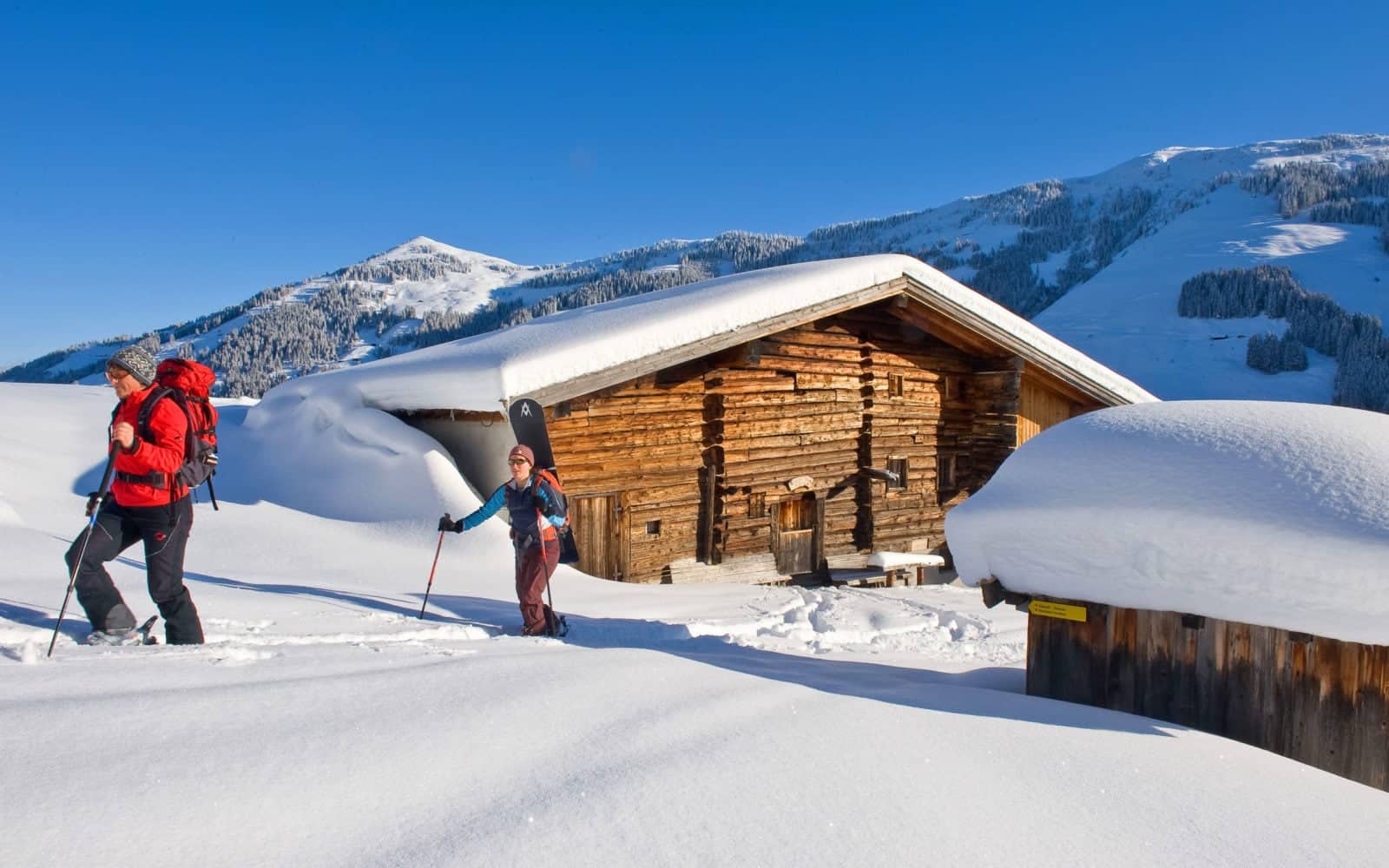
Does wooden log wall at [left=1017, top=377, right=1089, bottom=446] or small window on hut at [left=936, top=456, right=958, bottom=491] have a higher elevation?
wooden log wall at [left=1017, top=377, right=1089, bottom=446]

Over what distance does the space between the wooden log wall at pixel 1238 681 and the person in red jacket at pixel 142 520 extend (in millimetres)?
4904

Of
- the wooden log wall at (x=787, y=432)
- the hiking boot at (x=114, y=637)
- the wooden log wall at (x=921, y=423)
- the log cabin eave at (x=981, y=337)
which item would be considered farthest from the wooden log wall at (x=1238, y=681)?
the wooden log wall at (x=921, y=423)

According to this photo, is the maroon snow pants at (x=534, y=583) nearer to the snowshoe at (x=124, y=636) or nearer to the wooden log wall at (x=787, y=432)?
the snowshoe at (x=124, y=636)

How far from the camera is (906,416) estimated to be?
1341cm

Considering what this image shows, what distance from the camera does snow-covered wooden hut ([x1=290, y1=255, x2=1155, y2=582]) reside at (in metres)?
8.84

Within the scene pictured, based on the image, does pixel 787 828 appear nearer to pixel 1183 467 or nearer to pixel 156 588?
pixel 1183 467

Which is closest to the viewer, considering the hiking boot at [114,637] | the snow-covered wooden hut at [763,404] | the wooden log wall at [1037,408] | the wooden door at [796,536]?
the hiking boot at [114,637]

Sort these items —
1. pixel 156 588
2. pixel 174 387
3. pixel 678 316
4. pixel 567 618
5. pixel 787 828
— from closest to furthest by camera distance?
pixel 787 828 → pixel 156 588 → pixel 174 387 → pixel 567 618 → pixel 678 316

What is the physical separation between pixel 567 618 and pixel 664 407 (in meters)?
4.79

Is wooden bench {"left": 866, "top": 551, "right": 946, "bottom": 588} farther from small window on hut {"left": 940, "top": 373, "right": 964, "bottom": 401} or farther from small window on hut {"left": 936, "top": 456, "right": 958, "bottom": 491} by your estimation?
small window on hut {"left": 940, "top": 373, "right": 964, "bottom": 401}

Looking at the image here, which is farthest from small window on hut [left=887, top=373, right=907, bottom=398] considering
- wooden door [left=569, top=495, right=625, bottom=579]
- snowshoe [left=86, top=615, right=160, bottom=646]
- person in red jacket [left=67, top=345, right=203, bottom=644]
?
snowshoe [left=86, top=615, right=160, bottom=646]

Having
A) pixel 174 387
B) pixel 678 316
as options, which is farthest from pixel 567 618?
pixel 678 316

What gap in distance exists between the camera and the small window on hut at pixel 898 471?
13.3m

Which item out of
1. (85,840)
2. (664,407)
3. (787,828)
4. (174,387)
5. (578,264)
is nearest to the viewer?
(85,840)
